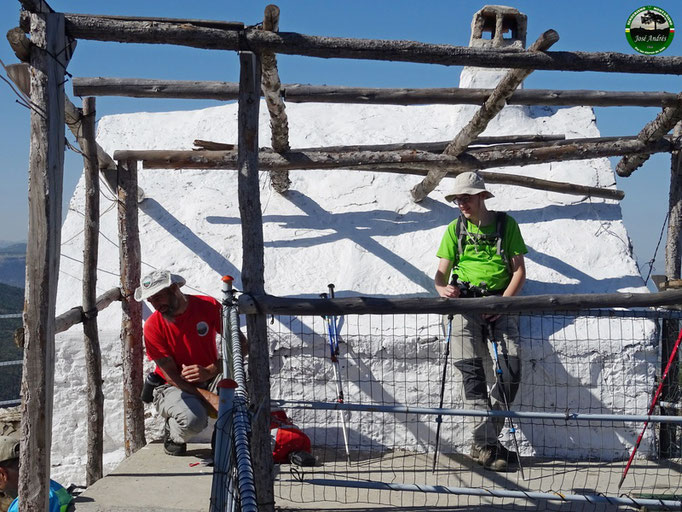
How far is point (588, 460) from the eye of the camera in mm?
5477

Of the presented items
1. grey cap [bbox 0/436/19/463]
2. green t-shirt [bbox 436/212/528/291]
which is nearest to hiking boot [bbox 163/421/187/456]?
grey cap [bbox 0/436/19/463]

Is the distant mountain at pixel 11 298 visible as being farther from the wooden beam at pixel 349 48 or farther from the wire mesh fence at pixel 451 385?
the wooden beam at pixel 349 48

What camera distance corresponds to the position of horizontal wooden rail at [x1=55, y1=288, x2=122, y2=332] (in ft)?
15.5

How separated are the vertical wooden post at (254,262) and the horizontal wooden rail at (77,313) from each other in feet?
4.80

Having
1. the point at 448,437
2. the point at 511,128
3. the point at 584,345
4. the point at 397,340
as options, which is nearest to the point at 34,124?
the point at 397,340

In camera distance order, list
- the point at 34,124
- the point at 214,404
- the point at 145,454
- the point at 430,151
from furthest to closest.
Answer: the point at 430,151 → the point at 145,454 → the point at 214,404 → the point at 34,124

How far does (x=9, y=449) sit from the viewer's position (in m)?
3.79

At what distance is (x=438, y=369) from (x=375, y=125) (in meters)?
3.29

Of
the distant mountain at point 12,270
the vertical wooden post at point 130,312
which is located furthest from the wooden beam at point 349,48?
the distant mountain at point 12,270

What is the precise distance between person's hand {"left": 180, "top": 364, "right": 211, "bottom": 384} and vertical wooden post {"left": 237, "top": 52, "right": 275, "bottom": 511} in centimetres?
131

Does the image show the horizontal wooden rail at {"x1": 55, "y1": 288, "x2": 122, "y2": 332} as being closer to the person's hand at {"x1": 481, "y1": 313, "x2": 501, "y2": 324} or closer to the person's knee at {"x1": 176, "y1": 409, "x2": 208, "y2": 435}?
the person's knee at {"x1": 176, "y1": 409, "x2": 208, "y2": 435}

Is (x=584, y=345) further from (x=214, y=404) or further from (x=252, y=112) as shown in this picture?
(x=252, y=112)

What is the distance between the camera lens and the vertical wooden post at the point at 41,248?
3598 mm

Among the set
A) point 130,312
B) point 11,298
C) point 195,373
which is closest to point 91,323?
point 130,312
